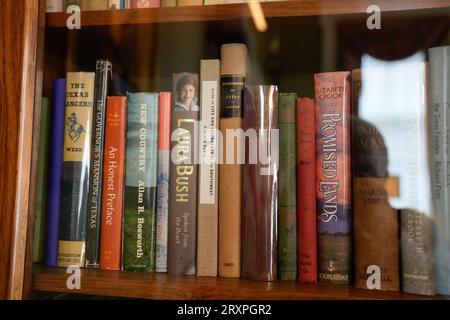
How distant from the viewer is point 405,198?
53 centimetres

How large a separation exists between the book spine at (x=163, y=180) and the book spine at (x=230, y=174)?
0.09 meters

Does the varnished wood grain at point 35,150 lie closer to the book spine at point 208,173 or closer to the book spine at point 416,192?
the book spine at point 208,173

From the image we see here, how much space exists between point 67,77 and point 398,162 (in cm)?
55

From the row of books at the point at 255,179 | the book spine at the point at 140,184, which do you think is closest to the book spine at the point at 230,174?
the row of books at the point at 255,179

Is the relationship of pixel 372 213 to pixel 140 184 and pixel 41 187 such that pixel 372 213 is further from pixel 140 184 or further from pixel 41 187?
pixel 41 187

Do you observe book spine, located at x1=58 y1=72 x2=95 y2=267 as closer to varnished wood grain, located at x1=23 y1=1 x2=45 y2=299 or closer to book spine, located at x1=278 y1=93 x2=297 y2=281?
varnished wood grain, located at x1=23 y1=1 x2=45 y2=299

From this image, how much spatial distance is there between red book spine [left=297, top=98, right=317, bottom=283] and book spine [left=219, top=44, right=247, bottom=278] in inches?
3.7

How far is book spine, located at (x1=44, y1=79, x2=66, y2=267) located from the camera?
61cm

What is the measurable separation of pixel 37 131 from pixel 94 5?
0.78 feet

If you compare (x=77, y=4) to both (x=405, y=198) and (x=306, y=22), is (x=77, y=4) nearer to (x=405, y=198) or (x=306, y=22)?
(x=306, y=22)

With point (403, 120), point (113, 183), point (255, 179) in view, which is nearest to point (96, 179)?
point (113, 183)

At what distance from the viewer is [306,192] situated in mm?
568

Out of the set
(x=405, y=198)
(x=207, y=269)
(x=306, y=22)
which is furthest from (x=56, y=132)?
(x=405, y=198)

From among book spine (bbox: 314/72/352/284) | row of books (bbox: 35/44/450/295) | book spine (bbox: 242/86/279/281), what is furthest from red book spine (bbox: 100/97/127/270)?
book spine (bbox: 314/72/352/284)
